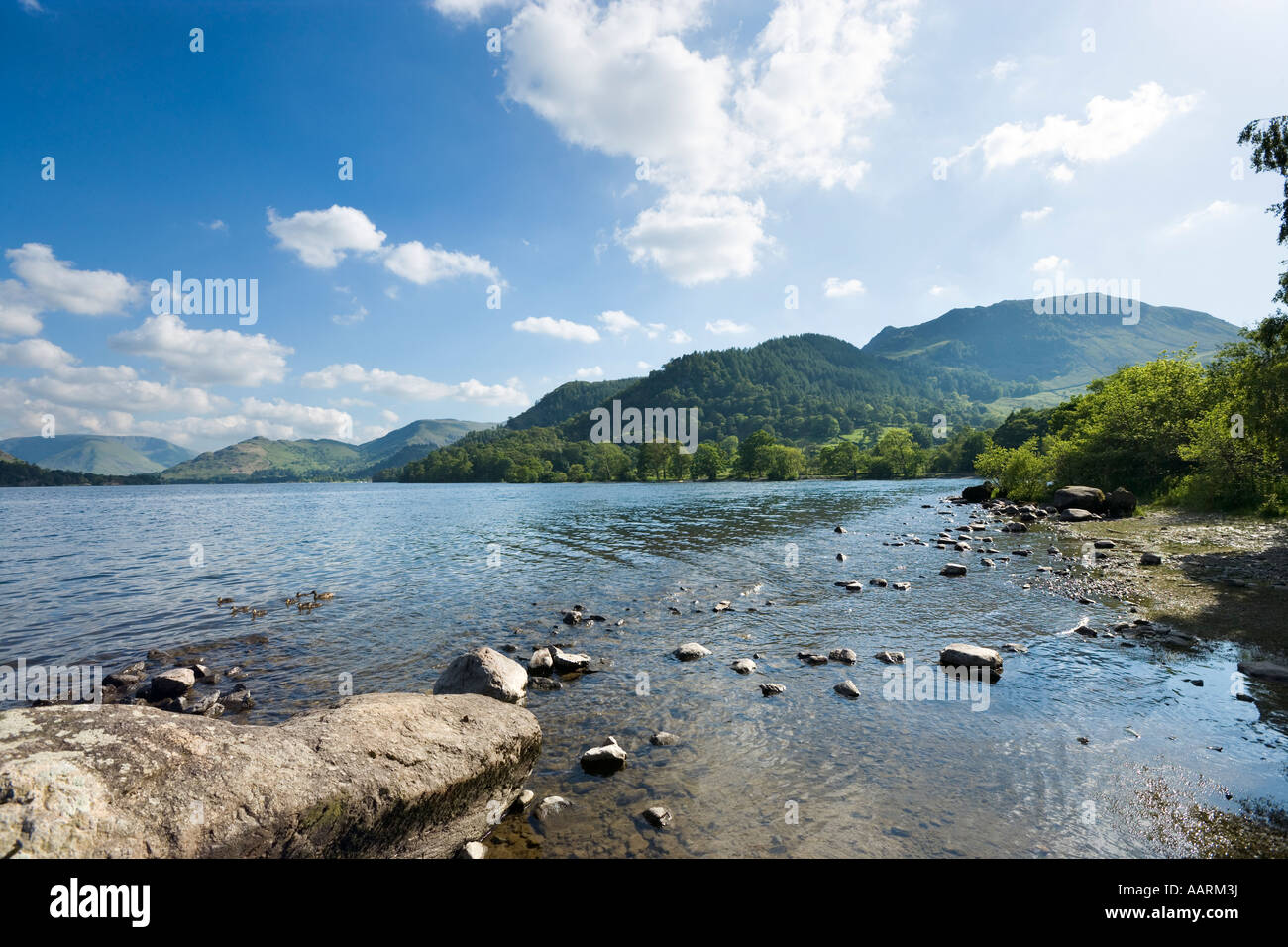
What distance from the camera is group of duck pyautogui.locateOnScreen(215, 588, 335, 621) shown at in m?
22.4

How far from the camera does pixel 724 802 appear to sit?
886cm

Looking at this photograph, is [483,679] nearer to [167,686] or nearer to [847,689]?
[847,689]

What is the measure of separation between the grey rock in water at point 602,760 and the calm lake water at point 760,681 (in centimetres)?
28

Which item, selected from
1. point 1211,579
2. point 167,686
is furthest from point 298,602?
point 1211,579

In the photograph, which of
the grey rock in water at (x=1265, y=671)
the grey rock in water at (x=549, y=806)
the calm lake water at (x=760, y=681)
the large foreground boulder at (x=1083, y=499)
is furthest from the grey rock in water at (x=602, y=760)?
the large foreground boulder at (x=1083, y=499)

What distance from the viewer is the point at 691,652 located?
16.3 m

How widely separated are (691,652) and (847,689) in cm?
490

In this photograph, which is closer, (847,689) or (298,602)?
(847,689)

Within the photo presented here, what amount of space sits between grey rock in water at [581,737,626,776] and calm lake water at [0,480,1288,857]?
284 millimetres

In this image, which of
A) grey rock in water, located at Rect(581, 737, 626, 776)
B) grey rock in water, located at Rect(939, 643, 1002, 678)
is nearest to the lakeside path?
grey rock in water, located at Rect(939, 643, 1002, 678)
